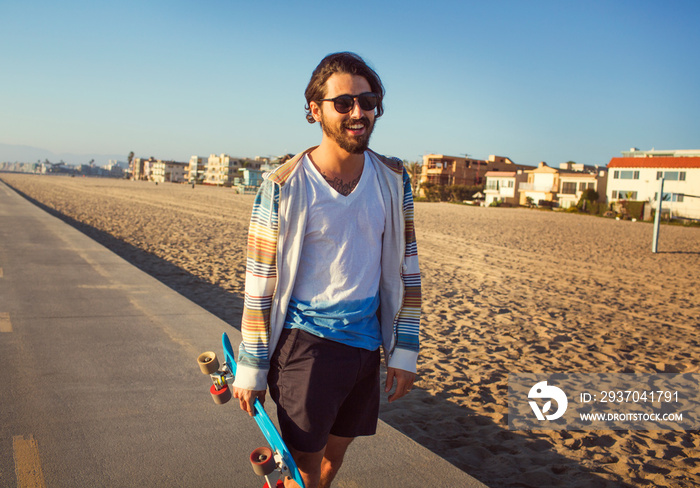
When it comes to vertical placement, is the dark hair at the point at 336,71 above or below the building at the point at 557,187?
below

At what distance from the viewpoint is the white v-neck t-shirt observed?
1.73 meters

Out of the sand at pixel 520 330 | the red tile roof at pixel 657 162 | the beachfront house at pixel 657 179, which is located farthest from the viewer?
the red tile roof at pixel 657 162

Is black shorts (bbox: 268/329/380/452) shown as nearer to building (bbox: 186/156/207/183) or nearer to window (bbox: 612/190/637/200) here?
window (bbox: 612/190/637/200)

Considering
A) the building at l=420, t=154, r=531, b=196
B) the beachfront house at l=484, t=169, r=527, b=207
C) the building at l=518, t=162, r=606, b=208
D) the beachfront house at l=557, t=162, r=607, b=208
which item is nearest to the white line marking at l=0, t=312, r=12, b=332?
the building at l=518, t=162, r=606, b=208

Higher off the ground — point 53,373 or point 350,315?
point 350,315

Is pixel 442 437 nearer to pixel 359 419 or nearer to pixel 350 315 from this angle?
pixel 359 419

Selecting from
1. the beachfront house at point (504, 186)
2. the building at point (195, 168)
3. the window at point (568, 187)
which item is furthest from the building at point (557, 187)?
the building at point (195, 168)

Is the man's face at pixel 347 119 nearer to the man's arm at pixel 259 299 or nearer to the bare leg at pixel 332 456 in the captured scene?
the man's arm at pixel 259 299

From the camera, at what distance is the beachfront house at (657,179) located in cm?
4469

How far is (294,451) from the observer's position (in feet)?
5.71

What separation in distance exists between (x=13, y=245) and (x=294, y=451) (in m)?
9.99

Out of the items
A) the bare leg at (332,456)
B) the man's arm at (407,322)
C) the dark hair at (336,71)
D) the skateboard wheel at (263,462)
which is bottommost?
the bare leg at (332,456)

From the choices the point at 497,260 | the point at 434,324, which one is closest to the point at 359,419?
the point at 434,324

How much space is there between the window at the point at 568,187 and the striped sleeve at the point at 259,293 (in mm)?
67278
